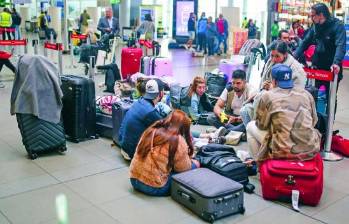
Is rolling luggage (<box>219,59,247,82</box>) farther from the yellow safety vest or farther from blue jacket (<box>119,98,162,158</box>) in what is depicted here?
the yellow safety vest

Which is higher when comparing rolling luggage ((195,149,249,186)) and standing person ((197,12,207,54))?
standing person ((197,12,207,54))

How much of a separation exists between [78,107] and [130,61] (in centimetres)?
446

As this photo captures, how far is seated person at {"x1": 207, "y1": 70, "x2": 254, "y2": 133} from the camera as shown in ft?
20.6

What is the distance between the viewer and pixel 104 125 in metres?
6.13

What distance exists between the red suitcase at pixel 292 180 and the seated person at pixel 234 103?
201 cm

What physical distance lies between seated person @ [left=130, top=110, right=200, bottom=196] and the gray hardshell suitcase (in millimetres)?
118

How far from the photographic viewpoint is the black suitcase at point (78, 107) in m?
5.73

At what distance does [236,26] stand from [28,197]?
1665cm

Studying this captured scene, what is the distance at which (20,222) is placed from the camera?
145 inches

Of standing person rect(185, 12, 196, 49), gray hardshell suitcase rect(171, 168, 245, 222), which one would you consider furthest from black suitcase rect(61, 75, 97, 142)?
standing person rect(185, 12, 196, 49)

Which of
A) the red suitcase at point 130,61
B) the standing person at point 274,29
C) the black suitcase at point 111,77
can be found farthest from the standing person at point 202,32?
the black suitcase at point 111,77

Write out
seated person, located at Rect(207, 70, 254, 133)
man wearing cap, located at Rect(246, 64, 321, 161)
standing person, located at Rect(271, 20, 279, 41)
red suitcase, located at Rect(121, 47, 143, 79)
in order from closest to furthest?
man wearing cap, located at Rect(246, 64, 321, 161)
seated person, located at Rect(207, 70, 254, 133)
red suitcase, located at Rect(121, 47, 143, 79)
standing person, located at Rect(271, 20, 279, 41)

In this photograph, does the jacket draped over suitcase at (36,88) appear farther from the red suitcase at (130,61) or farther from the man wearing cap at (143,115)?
the red suitcase at (130,61)

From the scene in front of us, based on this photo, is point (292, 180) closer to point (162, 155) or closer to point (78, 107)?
point (162, 155)
